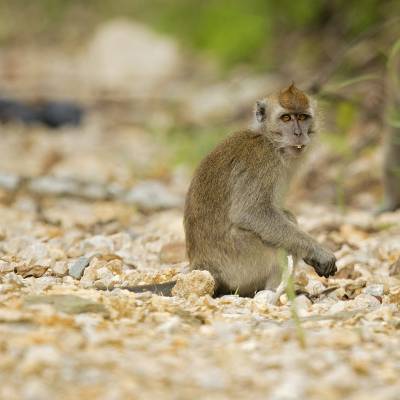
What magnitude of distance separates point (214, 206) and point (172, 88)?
10.0 m

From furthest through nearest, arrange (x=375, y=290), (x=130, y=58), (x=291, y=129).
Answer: (x=130, y=58) < (x=291, y=129) < (x=375, y=290)

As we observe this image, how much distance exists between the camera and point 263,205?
4918 millimetres

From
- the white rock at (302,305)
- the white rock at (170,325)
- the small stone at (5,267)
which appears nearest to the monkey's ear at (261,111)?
the white rock at (302,305)

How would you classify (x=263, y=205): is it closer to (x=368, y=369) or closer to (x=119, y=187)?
(x=368, y=369)

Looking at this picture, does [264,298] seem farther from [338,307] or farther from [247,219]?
[247,219]

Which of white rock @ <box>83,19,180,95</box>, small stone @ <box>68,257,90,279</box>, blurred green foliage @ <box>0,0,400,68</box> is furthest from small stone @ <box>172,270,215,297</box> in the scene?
white rock @ <box>83,19,180,95</box>

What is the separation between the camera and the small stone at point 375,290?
462 centimetres

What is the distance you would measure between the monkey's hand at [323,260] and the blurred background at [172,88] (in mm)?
1369

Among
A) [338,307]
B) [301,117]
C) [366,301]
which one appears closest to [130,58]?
[301,117]

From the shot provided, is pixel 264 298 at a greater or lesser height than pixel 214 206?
lesser

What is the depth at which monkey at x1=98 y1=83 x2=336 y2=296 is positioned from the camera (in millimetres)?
4859

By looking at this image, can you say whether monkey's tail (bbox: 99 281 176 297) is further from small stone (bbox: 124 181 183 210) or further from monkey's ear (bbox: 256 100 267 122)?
small stone (bbox: 124 181 183 210)

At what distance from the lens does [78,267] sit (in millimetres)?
4855

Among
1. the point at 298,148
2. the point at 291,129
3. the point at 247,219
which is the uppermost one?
the point at 291,129
